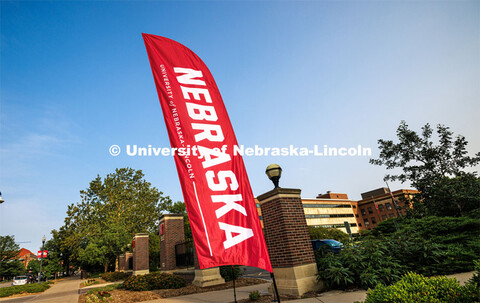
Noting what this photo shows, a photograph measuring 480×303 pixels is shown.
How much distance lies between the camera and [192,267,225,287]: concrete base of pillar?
11.3m

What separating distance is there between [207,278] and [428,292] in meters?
10.0

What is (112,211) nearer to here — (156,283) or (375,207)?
(156,283)

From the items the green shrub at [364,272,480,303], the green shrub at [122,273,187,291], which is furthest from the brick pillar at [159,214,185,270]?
the green shrub at [364,272,480,303]

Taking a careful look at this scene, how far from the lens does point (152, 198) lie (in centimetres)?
4809

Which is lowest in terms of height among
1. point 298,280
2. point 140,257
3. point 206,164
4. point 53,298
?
point 53,298

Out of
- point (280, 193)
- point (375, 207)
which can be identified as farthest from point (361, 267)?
point (375, 207)

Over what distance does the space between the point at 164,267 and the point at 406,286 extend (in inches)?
599

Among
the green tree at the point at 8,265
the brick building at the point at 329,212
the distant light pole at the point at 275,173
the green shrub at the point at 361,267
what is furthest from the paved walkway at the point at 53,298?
the brick building at the point at 329,212

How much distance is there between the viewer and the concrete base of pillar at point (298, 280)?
7.22m

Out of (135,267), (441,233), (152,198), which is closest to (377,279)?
(441,233)

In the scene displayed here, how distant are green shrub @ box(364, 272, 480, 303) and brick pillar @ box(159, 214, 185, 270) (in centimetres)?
1393

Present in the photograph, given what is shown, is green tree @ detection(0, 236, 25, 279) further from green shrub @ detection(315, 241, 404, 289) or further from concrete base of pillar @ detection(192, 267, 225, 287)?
green shrub @ detection(315, 241, 404, 289)

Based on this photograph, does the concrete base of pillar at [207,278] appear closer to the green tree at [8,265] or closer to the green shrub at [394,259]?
the green shrub at [394,259]

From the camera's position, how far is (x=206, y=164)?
4.38 m
